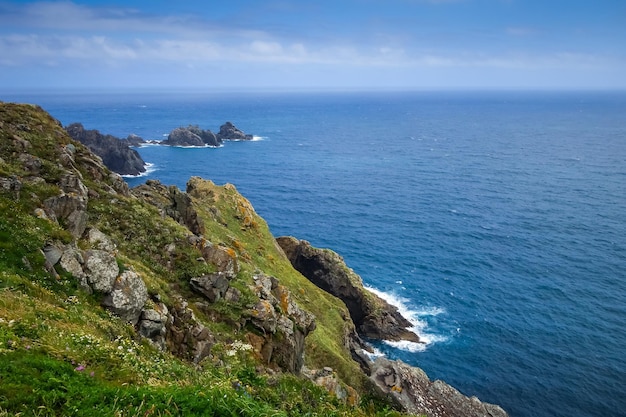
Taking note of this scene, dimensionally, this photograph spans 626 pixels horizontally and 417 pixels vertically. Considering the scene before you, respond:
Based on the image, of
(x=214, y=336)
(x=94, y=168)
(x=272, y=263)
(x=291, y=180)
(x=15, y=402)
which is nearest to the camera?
(x=15, y=402)

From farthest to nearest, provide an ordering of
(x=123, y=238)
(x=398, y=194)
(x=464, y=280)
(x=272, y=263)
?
(x=398, y=194) < (x=464, y=280) < (x=272, y=263) < (x=123, y=238)

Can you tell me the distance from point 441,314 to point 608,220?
60381 mm

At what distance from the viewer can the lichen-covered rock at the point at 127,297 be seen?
848 inches

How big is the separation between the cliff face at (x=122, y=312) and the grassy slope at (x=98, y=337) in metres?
0.06

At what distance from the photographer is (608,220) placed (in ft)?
341

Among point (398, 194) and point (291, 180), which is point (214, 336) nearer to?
point (398, 194)

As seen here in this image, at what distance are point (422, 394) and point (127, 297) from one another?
32650mm

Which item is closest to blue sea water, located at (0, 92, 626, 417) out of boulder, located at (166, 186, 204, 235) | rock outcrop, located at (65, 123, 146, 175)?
rock outcrop, located at (65, 123, 146, 175)

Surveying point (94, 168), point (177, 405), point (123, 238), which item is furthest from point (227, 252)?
point (177, 405)

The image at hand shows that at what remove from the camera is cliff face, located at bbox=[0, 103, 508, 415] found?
13359 mm

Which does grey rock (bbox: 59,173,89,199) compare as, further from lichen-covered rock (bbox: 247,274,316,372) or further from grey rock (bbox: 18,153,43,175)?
lichen-covered rock (bbox: 247,274,316,372)

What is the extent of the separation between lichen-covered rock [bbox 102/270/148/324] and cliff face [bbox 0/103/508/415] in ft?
0.18

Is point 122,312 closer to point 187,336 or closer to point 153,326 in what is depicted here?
point 153,326

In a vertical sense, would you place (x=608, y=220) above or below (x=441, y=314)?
above
